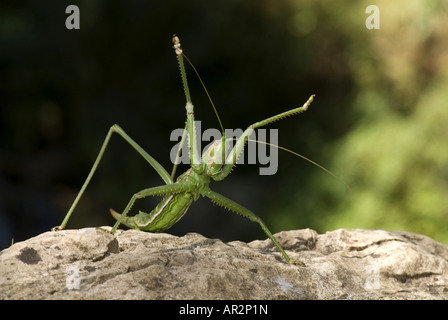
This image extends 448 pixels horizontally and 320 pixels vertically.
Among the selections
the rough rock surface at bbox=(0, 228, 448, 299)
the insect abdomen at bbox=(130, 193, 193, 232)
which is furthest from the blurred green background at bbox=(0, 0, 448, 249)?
the insect abdomen at bbox=(130, 193, 193, 232)

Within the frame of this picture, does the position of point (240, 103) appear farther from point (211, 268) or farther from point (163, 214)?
point (211, 268)

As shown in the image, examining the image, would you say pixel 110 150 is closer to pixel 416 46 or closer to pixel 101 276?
pixel 416 46

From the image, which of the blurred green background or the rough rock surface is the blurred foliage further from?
the rough rock surface

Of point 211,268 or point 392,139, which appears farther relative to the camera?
point 392,139

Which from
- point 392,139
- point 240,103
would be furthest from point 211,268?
point 240,103

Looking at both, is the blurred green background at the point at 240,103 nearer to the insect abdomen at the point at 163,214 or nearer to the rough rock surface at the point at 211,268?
the rough rock surface at the point at 211,268
